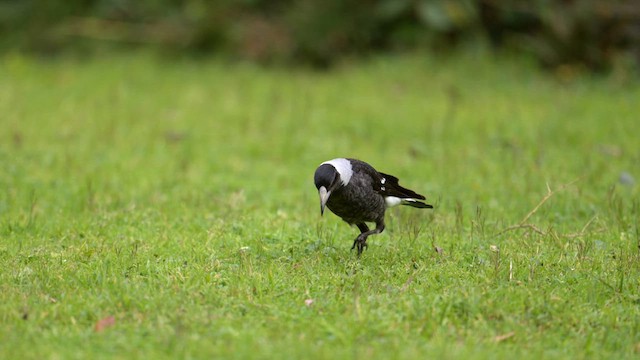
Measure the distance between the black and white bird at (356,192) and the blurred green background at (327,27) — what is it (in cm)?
779

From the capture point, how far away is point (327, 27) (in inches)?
547

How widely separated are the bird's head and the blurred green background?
828 cm

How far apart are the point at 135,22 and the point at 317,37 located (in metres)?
3.65

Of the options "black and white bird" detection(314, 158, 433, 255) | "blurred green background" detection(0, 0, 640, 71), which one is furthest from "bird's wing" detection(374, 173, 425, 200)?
"blurred green background" detection(0, 0, 640, 71)

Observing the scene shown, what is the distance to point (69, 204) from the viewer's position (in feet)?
23.9

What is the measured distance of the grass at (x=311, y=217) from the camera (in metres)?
4.66

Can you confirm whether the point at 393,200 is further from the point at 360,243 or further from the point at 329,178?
the point at 329,178

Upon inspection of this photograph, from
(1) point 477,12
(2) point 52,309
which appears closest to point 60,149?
(2) point 52,309

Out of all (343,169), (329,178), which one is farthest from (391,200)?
(329,178)

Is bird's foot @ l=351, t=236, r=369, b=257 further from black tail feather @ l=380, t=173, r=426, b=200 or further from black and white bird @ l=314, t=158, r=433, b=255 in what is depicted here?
black tail feather @ l=380, t=173, r=426, b=200

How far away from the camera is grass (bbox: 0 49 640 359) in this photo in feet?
15.3

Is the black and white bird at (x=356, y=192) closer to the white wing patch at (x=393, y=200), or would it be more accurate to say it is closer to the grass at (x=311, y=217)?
the white wing patch at (x=393, y=200)

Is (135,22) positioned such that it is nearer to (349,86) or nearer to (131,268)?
(349,86)

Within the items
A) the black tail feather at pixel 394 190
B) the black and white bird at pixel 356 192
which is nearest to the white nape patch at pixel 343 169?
the black and white bird at pixel 356 192
